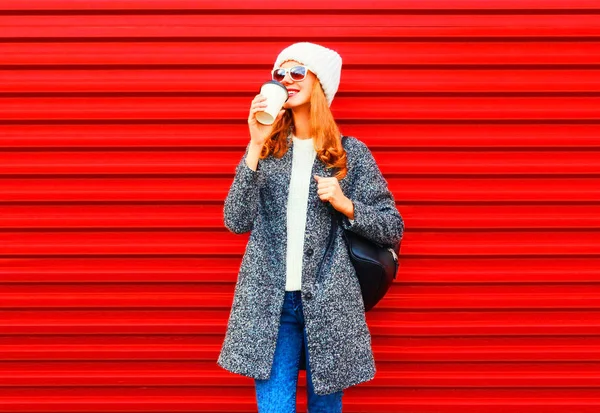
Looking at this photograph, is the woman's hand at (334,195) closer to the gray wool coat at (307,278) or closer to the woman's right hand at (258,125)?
the gray wool coat at (307,278)

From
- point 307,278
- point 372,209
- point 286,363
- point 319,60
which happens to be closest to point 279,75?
point 319,60

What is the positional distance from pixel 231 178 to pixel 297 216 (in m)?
0.87

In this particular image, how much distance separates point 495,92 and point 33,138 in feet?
7.84

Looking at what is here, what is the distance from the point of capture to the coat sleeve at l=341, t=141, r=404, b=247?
2527 mm

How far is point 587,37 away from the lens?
10.9 feet

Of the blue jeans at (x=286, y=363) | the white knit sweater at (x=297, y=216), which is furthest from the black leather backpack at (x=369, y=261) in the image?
the blue jeans at (x=286, y=363)

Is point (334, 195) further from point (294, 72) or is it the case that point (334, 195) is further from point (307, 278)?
point (294, 72)

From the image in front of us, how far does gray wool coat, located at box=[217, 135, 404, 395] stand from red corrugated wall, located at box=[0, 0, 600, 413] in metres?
0.81

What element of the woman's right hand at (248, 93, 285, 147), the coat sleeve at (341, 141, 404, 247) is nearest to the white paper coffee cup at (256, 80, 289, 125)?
the woman's right hand at (248, 93, 285, 147)

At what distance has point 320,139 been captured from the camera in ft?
8.51

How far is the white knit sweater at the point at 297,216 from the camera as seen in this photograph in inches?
99.9

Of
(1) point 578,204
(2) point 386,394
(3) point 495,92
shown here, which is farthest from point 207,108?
(1) point 578,204

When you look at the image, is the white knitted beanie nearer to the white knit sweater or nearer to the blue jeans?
the white knit sweater

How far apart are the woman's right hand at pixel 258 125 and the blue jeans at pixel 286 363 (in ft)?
2.01
